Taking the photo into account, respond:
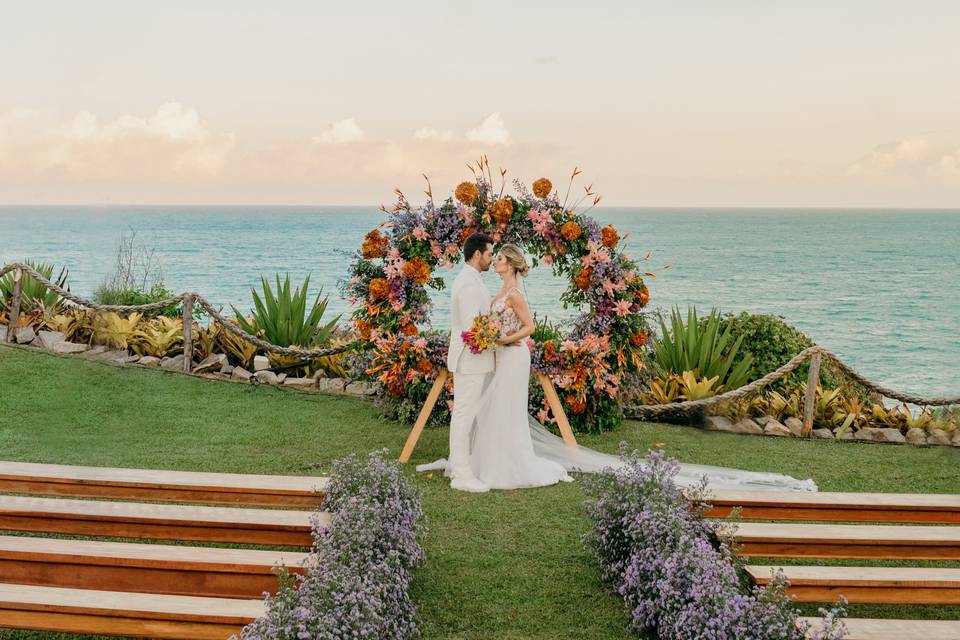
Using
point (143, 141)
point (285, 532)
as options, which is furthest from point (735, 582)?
point (143, 141)

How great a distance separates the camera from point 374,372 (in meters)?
10.1

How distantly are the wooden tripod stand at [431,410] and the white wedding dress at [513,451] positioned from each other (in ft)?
0.88

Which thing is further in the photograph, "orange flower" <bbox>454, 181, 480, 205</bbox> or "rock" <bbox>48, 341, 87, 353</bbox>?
"rock" <bbox>48, 341, 87, 353</bbox>

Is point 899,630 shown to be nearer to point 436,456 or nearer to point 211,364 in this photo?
point 436,456

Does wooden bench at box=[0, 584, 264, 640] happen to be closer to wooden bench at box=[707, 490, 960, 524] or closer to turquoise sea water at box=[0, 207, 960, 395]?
wooden bench at box=[707, 490, 960, 524]

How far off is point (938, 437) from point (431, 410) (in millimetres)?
5526

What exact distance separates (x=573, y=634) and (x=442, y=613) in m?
0.71

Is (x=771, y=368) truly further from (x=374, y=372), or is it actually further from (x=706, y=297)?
(x=706, y=297)

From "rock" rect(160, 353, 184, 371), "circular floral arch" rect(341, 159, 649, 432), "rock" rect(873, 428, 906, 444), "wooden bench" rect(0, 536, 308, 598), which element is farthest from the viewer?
"rock" rect(160, 353, 184, 371)

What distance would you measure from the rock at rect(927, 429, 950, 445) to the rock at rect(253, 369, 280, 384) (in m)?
7.61

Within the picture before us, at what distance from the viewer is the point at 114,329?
12516 millimetres

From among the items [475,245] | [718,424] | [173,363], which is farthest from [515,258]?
[173,363]

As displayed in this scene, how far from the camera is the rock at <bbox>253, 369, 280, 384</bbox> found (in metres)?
11.6

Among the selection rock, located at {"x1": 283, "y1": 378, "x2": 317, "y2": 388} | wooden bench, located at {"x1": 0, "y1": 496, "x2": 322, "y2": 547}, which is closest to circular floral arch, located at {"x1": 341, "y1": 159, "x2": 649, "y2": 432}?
rock, located at {"x1": 283, "y1": 378, "x2": 317, "y2": 388}
